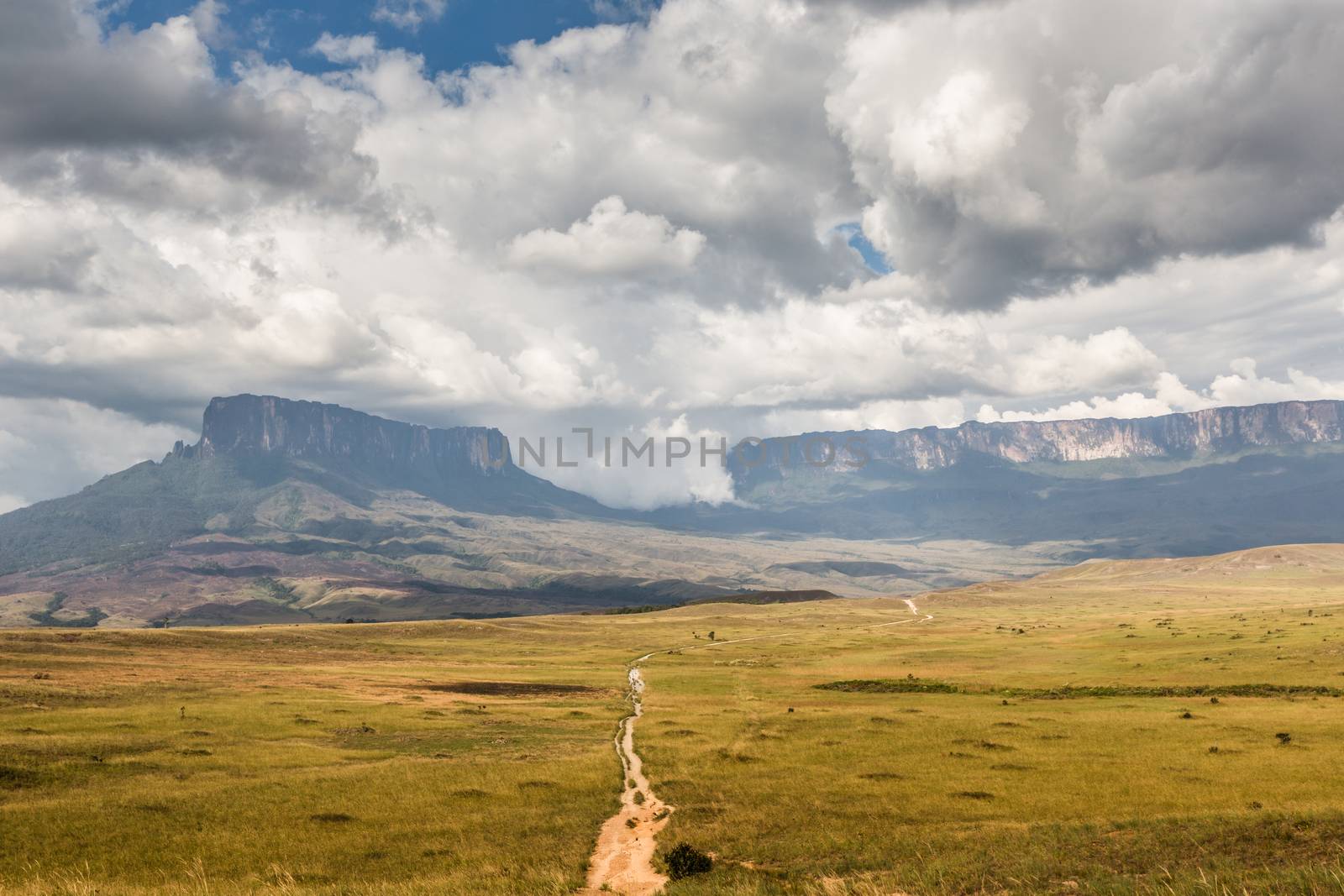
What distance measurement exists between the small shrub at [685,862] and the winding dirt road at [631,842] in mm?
492

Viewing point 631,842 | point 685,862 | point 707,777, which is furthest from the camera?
point 707,777

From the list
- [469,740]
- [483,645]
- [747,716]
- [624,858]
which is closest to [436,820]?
[624,858]

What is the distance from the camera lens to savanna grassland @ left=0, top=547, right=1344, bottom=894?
26109mm

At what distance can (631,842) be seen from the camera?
31062 millimetres

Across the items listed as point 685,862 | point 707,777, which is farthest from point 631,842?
point 707,777

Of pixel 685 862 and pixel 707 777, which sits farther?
pixel 707 777

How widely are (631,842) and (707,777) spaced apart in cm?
1080

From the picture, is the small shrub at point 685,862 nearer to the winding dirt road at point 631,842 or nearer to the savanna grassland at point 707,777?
the winding dirt road at point 631,842

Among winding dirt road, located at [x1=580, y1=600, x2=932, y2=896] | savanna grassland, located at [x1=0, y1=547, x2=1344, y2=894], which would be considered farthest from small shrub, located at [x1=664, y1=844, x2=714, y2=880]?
savanna grassland, located at [x1=0, y1=547, x2=1344, y2=894]

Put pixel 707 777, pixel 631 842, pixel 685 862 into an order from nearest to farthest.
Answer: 1. pixel 685 862
2. pixel 631 842
3. pixel 707 777

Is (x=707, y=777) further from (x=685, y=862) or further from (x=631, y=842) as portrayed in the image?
(x=685, y=862)

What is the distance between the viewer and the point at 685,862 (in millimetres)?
26500

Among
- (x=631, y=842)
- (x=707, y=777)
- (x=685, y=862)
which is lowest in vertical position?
(x=707, y=777)

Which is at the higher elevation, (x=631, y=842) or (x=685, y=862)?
(x=685, y=862)
